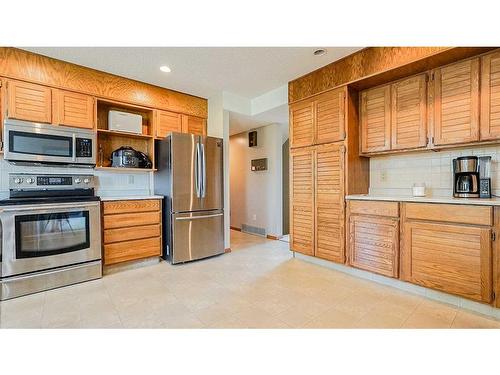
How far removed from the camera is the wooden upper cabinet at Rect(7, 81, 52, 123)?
2467mm

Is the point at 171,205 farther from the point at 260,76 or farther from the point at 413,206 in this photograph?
the point at 413,206

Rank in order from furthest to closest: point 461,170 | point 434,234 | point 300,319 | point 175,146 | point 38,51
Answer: point 175,146 < point 38,51 < point 461,170 < point 434,234 < point 300,319

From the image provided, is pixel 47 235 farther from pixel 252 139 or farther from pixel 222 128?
pixel 252 139

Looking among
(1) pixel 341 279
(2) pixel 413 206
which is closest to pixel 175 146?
(1) pixel 341 279

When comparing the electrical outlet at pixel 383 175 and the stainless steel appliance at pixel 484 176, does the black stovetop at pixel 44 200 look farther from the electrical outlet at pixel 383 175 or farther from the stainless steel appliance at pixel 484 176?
the stainless steel appliance at pixel 484 176

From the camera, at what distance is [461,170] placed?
2.28m

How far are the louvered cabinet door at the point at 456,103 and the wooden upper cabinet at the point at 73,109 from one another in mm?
3804

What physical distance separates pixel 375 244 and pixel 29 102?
3990mm

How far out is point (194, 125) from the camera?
12.5ft

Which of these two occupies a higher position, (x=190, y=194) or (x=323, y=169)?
(x=323, y=169)

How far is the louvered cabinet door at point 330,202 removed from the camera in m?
2.84

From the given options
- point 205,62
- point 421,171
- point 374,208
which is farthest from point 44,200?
point 421,171

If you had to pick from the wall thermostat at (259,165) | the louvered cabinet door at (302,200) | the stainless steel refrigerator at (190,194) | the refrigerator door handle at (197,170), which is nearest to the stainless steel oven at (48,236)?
the stainless steel refrigerator at (190,194)
